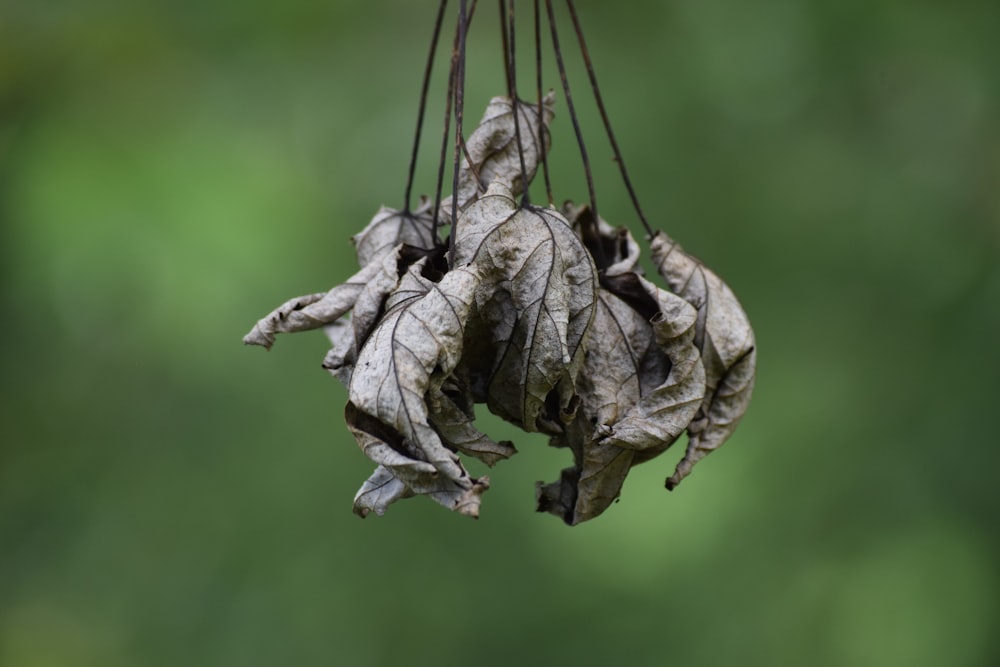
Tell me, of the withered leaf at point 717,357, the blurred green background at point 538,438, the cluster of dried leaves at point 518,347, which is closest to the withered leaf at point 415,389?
the cluster of dried leaves at point 518,347

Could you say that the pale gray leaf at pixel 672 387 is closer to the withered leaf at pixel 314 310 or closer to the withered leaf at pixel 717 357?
the withered leaf at pixel 717 357

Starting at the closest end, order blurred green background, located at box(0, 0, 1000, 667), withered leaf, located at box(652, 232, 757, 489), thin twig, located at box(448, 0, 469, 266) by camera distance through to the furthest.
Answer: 1. thin twig, located at box(448, 0, 469, 266)
2. withered leaf, located at box(652, 232, 757, 489)
3. blurred green background, located at box(0, 0, 1000, 667)

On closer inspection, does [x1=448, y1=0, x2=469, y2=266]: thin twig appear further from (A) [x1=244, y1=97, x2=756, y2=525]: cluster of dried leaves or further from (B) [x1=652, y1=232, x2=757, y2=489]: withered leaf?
(B) [x1=652, y1=232, x2=757, y2=489]: withered leaf

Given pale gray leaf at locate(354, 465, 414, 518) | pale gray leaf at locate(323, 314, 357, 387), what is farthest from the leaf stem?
pale gray leaf at locate(354, 465, 414, 518)

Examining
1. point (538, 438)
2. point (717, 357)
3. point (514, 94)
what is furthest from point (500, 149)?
point (538, 438)

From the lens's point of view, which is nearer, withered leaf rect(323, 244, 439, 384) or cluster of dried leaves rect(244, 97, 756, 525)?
cluster of dried leaves rect(244, 97, 756, 525)

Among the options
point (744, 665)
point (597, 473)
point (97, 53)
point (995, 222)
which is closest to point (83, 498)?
point (97, 53)

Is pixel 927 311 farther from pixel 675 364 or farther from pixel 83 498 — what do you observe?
pixel 83 498

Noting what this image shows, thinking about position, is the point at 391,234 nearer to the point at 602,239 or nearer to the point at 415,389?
the point at 602,239
